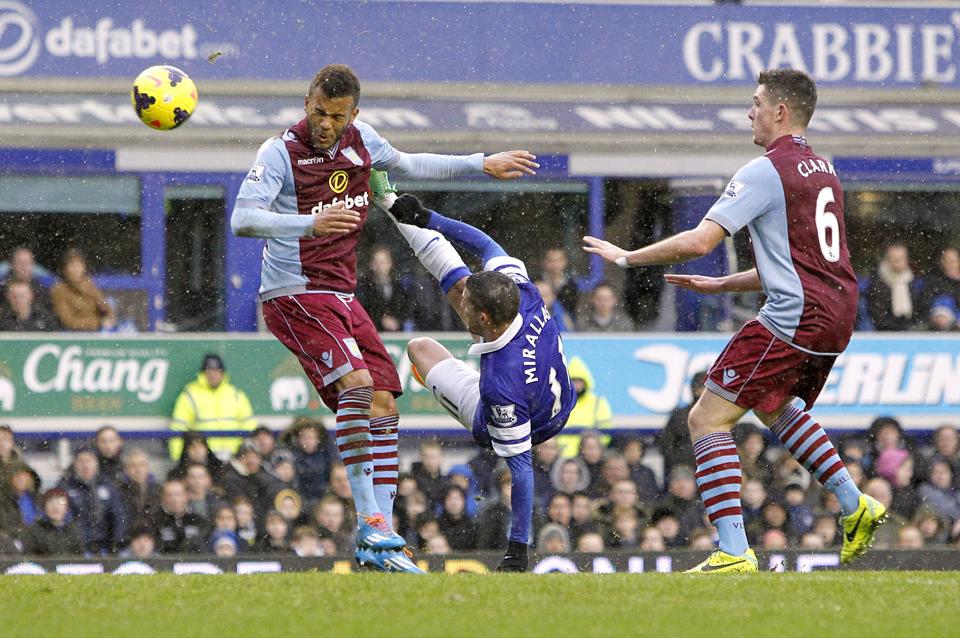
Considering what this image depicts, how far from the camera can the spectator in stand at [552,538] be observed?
1177 centimetres

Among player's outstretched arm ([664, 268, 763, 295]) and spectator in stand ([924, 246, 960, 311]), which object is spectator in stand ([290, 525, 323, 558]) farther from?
spectator in stand ([924, 246, 960, 311])

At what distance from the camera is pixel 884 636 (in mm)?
5082

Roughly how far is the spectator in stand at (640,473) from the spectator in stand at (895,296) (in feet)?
9.13

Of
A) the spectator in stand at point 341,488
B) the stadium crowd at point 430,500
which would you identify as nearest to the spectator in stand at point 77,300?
the stadium crowd at point 430,500

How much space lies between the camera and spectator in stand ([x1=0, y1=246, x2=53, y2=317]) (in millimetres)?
12727

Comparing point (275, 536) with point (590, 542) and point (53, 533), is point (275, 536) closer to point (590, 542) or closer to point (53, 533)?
point (53, 533)

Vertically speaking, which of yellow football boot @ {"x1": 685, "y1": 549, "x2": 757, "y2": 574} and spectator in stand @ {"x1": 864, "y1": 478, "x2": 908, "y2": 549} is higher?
yellow football boot @ {"x1": 685, "y1": 549, "x2": 757, "y2": 574}

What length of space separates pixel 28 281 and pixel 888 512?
729 cm

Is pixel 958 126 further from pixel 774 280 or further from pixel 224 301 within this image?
pixel 774 280

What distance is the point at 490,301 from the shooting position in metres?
7.25

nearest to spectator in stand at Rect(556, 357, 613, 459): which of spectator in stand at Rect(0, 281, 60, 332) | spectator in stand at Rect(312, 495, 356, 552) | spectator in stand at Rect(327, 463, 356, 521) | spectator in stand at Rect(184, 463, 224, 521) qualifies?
spectator in stand at Rect(327, 463, 356, 521)

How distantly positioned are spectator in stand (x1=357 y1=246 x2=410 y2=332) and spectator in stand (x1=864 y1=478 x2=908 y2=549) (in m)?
3.88

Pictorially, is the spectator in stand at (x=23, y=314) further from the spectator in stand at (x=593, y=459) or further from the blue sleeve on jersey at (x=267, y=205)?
the blue sleeve on jersey at (x=267, y=205)

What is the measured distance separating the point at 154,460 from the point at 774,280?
6.86 meters
